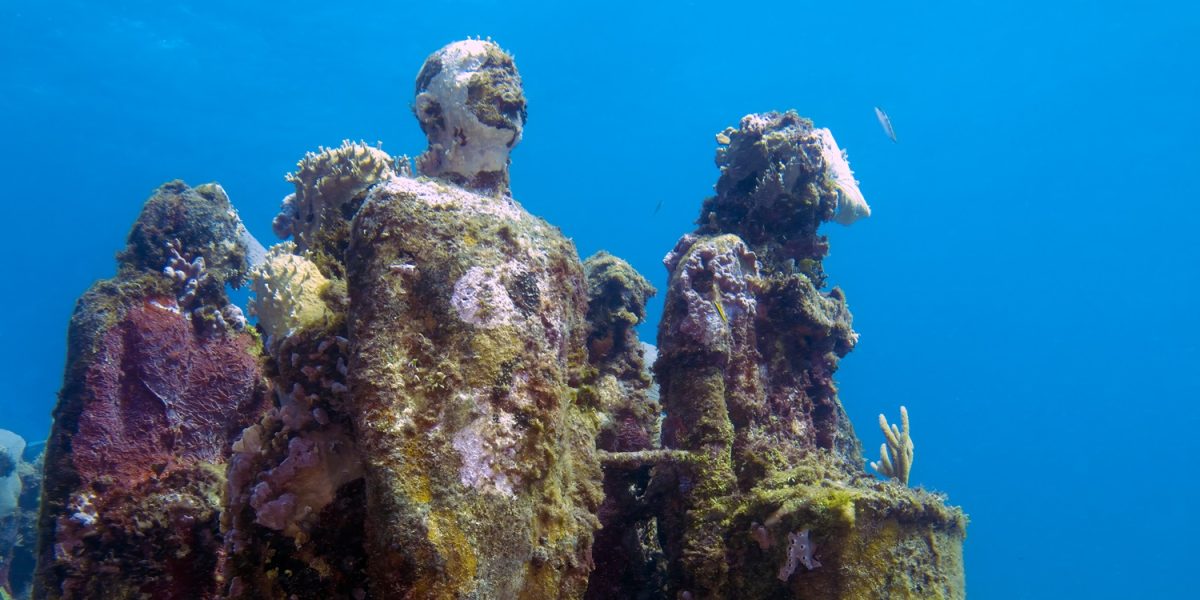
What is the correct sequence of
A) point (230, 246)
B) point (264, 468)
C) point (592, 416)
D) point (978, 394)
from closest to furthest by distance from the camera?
point (264, 468)
point (592, 416)
point (230, 246)
point (978, 394)

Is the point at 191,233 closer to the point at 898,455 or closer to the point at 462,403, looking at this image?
the point at 462,403

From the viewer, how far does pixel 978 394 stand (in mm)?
114875

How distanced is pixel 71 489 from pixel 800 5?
92711 millimetres

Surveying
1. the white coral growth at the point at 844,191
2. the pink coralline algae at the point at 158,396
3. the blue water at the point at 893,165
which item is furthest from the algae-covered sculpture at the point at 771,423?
the blue water at the point at 893,165

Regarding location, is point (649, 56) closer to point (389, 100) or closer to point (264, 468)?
point (389, 100)

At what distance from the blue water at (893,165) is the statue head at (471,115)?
53122 millimetres

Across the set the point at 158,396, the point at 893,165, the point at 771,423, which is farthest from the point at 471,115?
the point at 893,165

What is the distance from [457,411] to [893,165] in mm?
124971

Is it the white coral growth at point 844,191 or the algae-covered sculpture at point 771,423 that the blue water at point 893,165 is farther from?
the algae-covered sculpture at point 771,423

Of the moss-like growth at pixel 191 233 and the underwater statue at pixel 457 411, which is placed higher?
the moss-like growth at pixel 191 233

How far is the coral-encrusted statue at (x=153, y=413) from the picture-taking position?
3.91 m

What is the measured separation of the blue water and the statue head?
53122mm

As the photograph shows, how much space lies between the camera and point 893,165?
371ft

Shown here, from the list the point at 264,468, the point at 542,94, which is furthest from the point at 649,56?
the point at 264,468
